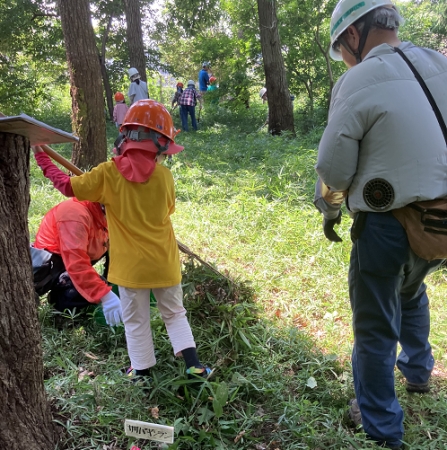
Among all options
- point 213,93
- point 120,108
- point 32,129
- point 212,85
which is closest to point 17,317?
point 32,129

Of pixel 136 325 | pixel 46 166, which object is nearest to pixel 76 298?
pixel 136 325

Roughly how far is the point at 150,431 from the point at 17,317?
2.42 feet

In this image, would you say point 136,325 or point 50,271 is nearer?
point 136,325

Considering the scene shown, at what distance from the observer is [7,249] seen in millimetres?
Answer: 1536

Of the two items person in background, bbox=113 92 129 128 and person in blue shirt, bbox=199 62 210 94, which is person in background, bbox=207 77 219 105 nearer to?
person in blue shirt, bbox=199 62 210 94

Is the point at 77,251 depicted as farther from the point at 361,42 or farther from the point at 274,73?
the point at 274,73

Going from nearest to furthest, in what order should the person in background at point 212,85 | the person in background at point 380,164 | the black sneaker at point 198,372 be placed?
the person in background at point 380,164 < the black sneaker at point 198,372 < the person in background at point 212,85

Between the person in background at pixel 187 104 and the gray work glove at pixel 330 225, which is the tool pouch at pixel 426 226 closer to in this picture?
the gray work glove at pixel 330 225

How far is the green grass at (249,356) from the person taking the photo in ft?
6.70

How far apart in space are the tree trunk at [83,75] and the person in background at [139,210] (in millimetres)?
2876

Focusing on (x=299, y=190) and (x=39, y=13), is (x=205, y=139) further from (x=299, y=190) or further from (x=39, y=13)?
(x=39, y=13)

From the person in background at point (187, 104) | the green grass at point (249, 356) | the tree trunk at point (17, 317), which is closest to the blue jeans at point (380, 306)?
the green grass at point (249, 356)

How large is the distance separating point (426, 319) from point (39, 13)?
45.9 ft

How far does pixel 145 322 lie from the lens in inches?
92.0
